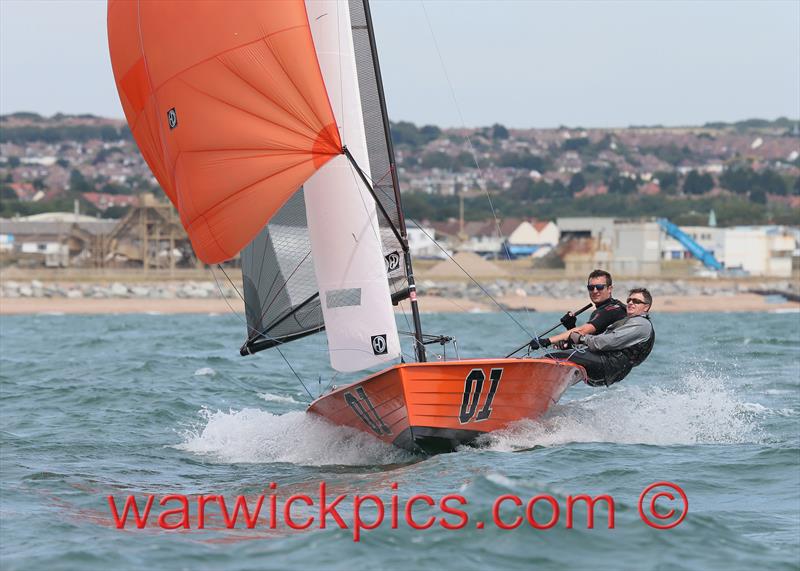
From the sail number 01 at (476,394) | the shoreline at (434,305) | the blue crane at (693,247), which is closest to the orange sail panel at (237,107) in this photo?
the sail number 01 at (476,394)

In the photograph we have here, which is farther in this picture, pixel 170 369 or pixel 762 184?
pixel 762 184

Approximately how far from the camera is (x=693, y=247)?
7375 cm

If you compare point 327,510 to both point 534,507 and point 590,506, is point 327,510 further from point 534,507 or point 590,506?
point 590,506

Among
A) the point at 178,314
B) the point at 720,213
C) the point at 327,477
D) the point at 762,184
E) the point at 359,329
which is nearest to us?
the point at 327,477

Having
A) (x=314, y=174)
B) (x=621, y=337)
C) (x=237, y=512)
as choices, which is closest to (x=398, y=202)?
(x=314, y=174)

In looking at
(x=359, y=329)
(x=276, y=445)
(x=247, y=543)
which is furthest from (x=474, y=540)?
(x=276, y=445)

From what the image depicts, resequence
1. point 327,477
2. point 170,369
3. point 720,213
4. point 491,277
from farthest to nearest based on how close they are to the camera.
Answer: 1. point 720,213
2. point 491,277
3. point 170,369
4. point 327,477

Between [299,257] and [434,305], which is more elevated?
[299,257]

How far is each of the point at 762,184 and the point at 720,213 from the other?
43.5 meters

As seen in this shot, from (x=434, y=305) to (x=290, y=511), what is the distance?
40824 mm

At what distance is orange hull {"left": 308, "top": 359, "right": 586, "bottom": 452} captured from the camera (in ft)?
31.9

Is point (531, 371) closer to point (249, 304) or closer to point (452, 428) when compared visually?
point (452, 428)

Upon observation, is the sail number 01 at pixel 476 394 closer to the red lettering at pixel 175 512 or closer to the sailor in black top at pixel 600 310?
the sailor in black top at pixel 600 310

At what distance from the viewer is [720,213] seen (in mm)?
107062
